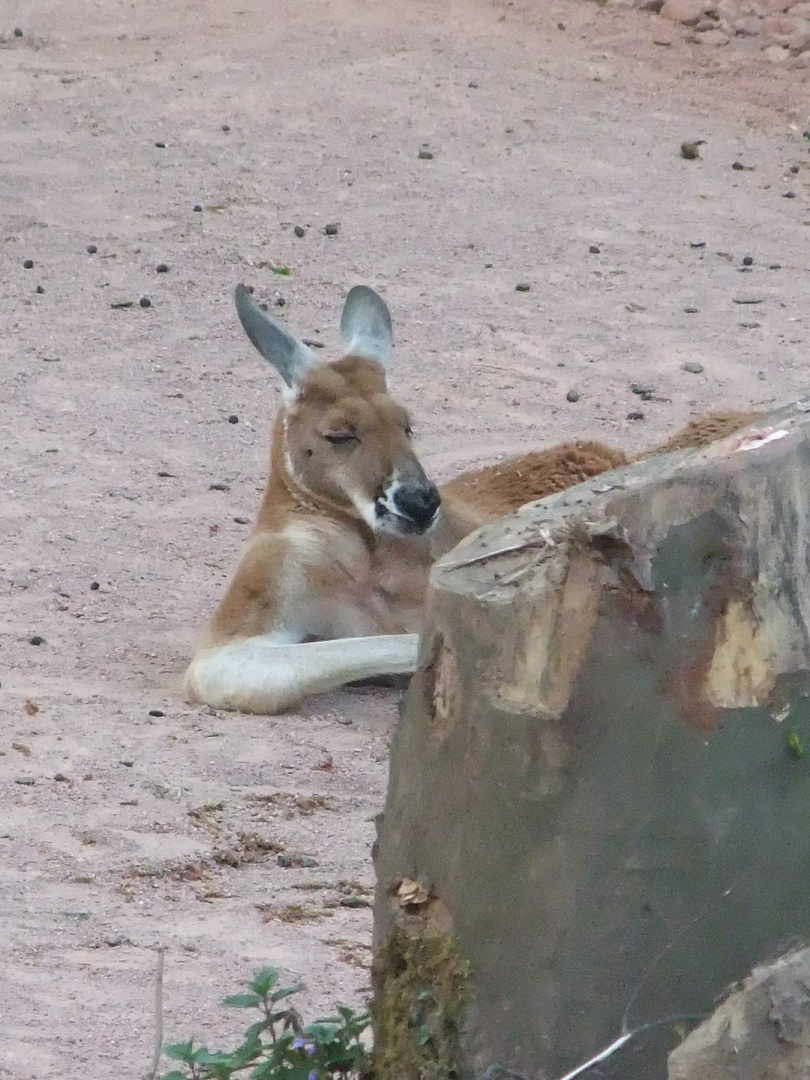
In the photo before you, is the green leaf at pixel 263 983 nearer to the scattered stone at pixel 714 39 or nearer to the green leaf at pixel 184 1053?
the green leaf at pixel 184 1053

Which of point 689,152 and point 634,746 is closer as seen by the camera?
point 634,746

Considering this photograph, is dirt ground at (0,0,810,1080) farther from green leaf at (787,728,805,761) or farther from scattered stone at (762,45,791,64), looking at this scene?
green leaf at (787,728,805,761)

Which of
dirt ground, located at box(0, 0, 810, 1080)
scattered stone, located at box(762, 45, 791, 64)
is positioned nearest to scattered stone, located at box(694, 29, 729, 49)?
dirt ground, located at box(0, 0, 810, 1080)

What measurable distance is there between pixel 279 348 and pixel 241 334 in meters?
2.64

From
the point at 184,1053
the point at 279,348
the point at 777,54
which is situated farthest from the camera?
the point at 777,54

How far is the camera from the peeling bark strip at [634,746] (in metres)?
2.37

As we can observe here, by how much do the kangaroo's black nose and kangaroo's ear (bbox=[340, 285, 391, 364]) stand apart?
2.75 ft

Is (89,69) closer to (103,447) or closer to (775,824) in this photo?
(103,447)

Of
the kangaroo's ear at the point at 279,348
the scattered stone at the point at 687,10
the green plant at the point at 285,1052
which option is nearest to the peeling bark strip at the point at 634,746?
the green plant at the point at 285,1052

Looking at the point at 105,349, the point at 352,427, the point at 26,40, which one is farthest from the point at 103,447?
the point at 26,40

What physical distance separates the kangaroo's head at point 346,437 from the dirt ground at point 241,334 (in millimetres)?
564

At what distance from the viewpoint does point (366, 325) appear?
6473mm

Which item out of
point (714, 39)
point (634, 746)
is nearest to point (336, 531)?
point (634, 746)

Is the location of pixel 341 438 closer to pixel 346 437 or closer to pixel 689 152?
pixel 346 437
